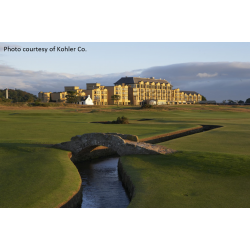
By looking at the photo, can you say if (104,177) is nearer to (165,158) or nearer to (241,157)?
(165,158)

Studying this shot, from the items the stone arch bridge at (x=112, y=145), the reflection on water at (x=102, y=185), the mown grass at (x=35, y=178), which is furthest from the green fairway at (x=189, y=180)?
the mown grass at (x=35, y=178)

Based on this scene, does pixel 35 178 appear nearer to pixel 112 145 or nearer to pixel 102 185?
pixel 102 185

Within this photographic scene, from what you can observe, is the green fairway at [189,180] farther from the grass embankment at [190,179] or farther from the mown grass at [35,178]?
the mown grass at [35,178]

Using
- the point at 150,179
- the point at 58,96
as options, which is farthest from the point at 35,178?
the point at 58,96

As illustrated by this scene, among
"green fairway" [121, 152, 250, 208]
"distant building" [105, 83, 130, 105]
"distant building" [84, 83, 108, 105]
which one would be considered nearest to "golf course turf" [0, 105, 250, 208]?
"green fairway" [121, 152, 250, 208]

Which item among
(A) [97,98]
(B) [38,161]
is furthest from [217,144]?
(A) [97,98]

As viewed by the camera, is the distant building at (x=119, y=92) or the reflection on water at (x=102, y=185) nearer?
the reflection on water at (x=102, y=185)

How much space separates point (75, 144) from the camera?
21.2 meters

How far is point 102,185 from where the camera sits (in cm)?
1667

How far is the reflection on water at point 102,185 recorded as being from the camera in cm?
1370

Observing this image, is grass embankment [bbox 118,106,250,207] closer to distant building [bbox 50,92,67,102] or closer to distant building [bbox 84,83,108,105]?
distant building [bbox 84,83,108,105]
